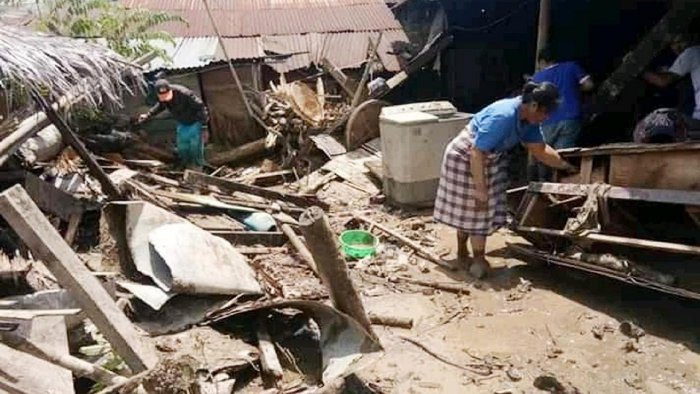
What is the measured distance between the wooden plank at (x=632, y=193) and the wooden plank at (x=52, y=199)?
489cm

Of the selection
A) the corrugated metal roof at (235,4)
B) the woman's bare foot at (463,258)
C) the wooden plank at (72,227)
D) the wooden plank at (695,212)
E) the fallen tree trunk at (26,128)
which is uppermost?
the corrugated metal roof at (235,4)

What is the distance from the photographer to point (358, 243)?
660 cm

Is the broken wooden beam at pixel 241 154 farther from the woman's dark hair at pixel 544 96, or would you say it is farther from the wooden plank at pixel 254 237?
the woman's dark hair at pixel 544 96

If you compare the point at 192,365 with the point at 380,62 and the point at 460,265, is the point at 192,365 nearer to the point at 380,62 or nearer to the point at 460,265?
the point at 460,265

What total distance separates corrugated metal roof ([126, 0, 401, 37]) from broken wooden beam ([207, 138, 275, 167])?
2.94 m

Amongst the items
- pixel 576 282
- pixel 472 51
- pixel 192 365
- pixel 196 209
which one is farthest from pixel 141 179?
pixel 472 51

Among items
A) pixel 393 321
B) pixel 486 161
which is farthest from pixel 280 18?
pixel 393 321

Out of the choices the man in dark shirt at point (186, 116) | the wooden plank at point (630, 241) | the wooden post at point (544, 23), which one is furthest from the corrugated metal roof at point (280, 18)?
the wooden plank at point (630, 241)

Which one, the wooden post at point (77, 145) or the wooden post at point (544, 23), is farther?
the wooden post at point (544, 23)

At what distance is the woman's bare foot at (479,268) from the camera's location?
19.0 ft

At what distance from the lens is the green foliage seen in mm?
9516

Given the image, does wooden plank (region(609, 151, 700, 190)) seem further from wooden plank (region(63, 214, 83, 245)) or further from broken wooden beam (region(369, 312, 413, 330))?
wooden plank (region(63, 214, 83, 245))

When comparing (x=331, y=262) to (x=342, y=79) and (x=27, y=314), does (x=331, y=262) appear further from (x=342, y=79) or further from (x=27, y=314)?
(x=342, y=79)

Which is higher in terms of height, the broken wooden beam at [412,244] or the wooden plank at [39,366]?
the wooden plank at [39,366]
